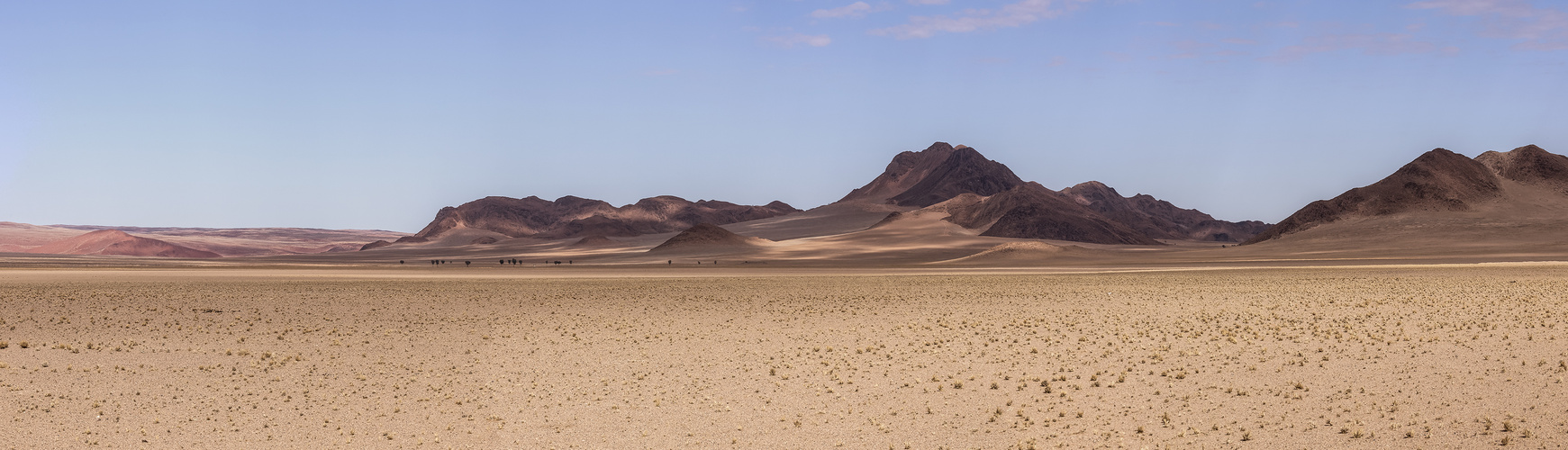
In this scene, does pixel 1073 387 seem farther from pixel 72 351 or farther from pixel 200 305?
pixel 200 305

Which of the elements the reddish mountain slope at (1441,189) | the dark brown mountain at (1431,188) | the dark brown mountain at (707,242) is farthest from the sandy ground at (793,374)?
the dark brown mountain at (1431,188)

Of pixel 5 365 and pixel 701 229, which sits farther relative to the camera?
pixel 701 229

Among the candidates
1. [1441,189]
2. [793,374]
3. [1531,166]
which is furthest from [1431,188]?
[793,374]

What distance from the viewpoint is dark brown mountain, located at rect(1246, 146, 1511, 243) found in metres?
150

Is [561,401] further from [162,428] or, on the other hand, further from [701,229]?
[701,229]

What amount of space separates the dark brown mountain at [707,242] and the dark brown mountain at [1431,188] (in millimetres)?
76339

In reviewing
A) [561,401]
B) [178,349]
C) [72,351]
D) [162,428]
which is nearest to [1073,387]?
[561,401]

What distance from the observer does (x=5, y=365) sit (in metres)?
21.0

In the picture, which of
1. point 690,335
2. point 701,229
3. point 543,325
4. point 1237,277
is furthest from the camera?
point 701,229

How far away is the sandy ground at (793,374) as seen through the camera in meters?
15.5

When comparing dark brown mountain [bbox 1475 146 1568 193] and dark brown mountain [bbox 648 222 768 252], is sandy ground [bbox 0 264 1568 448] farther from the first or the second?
dark brown mountain [bbox 1475 146 1568 193]

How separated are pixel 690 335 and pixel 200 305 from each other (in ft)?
61.0

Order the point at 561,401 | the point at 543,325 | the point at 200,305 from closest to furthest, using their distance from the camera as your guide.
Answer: the point at 561,401
the point at 543,325
the point at 200,305

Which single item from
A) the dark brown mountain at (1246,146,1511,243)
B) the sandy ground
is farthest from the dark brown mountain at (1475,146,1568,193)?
the sandy ground
